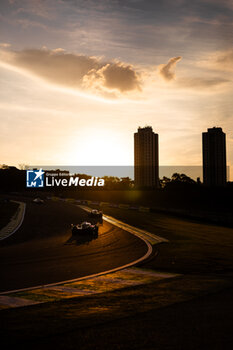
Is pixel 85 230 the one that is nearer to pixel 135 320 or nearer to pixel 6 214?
pixel 135 320

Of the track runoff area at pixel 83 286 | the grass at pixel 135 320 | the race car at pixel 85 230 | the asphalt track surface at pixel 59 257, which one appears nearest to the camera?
the grass at pixel 135 320

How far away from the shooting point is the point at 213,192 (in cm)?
9038

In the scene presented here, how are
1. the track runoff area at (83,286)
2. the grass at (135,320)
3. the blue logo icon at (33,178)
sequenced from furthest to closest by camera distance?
the blue logo icon at (33,178) → the track runoff area at (83,286) → the grass at (135,320)

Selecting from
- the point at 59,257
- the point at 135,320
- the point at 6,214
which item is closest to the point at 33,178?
the point at 6,214

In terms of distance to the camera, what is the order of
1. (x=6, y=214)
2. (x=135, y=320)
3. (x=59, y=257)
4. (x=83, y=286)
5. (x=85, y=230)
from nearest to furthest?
(x=135, y=320), (x=83, y=286), (x=59, y=257), (x=85, y=230), (x=6, y=214)

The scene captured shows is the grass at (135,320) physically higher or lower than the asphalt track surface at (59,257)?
higher

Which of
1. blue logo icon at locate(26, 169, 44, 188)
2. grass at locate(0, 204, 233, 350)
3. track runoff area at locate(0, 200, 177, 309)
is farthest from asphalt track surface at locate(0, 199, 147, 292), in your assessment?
blue logo icon at locate(26, 169, 44, 188)

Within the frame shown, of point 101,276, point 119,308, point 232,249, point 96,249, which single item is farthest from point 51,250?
point 119,308

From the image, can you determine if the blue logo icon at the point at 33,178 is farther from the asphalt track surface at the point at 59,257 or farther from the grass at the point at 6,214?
the asphalt track surface at the point at 59,257

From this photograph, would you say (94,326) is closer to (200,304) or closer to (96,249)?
(200,304)

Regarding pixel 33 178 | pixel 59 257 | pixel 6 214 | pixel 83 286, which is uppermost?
pixel 33 178

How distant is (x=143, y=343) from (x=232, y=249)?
1809 cm

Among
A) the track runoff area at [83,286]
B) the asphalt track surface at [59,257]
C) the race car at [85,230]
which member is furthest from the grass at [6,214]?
the track runoff area at [83,286]

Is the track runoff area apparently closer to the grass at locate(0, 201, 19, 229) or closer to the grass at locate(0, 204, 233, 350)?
the grass at locate(0, 204, 233, 350)
